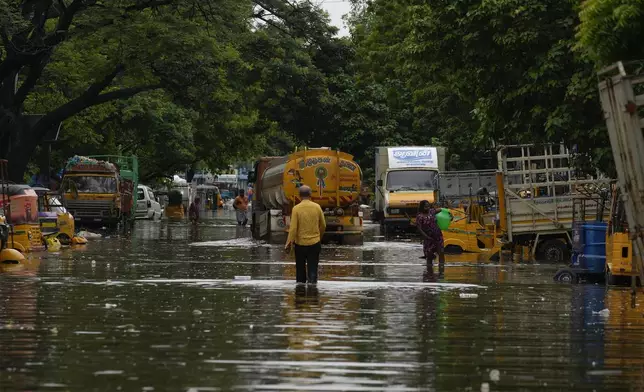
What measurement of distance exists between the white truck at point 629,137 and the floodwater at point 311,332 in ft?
4.26

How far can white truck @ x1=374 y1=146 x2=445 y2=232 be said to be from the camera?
5250 cm

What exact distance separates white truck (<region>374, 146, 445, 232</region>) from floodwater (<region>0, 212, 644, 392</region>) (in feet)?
86.0

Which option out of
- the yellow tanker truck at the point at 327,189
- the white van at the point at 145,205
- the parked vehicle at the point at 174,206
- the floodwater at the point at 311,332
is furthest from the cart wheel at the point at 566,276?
the parked vehicle at the point at 174,206

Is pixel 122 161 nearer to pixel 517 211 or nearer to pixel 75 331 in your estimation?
pixel 517 211

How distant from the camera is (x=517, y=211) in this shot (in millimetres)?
33125

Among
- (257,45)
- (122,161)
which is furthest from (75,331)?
(122,161)

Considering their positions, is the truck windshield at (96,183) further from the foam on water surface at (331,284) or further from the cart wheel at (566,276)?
the cart wheel at (566,276)

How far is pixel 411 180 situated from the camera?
5397cm

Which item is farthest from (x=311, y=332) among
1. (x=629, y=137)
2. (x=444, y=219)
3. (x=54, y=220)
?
(x=54, y=220)

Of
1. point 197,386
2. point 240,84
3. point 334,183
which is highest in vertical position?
point 240,84

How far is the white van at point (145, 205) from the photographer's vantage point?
3061 inches

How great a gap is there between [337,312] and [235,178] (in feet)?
503

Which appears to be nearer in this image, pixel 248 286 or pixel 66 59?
pixel 248 286

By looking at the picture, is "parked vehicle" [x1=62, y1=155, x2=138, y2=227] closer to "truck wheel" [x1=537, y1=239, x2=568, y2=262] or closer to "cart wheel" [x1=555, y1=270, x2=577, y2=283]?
"truck wheel" [x1=537, y1=239, x2=568, y2=262]
